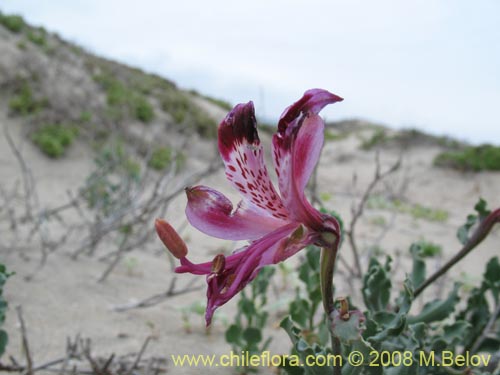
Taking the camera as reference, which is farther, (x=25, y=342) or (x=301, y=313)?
(x=301, y=313)

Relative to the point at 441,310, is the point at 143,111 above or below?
above

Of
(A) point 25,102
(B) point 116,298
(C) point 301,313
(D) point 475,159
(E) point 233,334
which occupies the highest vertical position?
(D) point 475,159

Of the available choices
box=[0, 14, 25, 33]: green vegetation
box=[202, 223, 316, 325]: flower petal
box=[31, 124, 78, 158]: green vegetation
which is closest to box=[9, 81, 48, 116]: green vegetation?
box=[31, 124, 78, 158]: green vegetation

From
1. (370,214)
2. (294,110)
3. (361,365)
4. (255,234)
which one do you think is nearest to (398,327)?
(361,365)

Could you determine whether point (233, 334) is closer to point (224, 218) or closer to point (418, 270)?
point (418, 270)

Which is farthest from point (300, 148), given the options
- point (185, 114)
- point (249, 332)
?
point (185, 114)

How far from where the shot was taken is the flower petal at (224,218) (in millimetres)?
894

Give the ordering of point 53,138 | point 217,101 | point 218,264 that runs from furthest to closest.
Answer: point 217,101 → point 53,138 → point 218,264

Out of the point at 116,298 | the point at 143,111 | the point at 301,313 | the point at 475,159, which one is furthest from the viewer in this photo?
the point at 475,159

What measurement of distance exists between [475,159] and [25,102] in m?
10.4

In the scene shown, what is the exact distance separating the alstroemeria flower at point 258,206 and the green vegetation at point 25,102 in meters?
8.04

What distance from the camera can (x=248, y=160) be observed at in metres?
0.88

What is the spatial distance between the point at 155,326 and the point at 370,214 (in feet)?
19.1

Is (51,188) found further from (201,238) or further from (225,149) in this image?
(225,149)
